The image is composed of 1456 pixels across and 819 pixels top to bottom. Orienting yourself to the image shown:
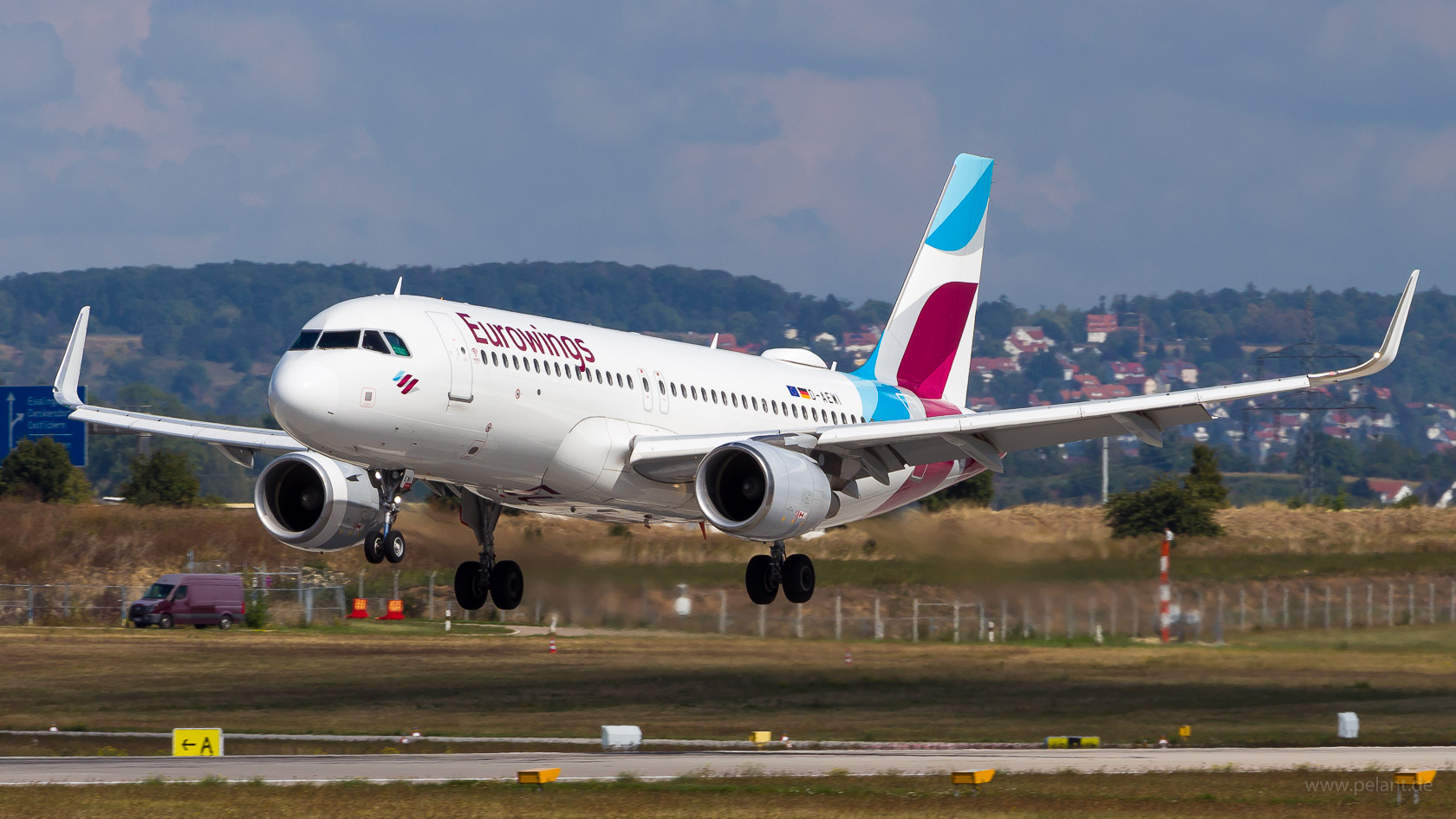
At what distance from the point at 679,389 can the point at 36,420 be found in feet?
309

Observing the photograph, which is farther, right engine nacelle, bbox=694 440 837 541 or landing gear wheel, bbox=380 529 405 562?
right engine nacelle, bbox=694 440 837 541

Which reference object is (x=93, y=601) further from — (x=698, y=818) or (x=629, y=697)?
(x=698, y=818)

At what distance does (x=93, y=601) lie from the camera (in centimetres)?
6569

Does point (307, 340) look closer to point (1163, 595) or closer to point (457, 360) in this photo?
point (457, 360)

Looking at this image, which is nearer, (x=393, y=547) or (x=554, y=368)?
(x=393, y=547)

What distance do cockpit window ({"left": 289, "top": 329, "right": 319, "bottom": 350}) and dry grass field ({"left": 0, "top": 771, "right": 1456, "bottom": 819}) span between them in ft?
23.4

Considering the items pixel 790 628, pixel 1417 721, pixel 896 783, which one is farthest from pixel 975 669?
pixel 896 783

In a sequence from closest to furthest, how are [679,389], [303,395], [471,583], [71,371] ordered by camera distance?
1. [303,395]
2. [71,371]
3. [679,389]
4. [471,583]

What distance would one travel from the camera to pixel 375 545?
1150 inches

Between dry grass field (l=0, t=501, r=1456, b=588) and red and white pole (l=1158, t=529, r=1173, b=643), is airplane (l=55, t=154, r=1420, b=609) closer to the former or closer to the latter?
dry grass field (l=0, t=501, r=1456, b=588)

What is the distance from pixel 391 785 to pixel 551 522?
14.0 meters

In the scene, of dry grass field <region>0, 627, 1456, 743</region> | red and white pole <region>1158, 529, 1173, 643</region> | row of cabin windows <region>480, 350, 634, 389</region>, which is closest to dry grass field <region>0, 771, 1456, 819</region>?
row of cabin windows <region>480, 350, 634, 389</region>

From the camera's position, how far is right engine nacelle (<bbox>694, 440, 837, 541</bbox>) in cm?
3109

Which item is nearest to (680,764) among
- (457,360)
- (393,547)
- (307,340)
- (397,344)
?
(393,547)
